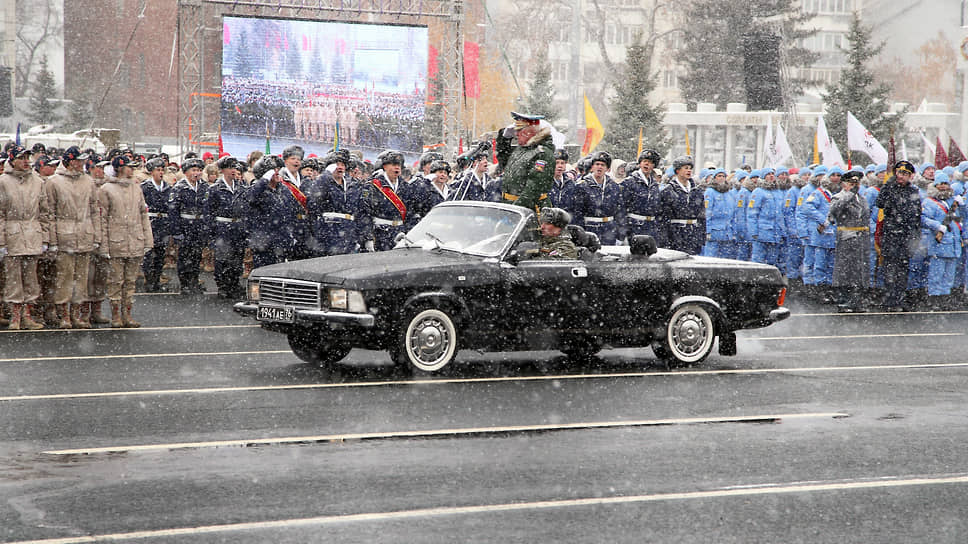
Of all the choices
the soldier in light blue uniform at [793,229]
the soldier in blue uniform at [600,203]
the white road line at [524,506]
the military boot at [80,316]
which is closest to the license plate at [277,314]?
the military boot at [80,316]

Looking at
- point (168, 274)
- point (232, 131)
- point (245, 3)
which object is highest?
point (245, 3)

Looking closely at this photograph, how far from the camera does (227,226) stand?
19469 millimetres

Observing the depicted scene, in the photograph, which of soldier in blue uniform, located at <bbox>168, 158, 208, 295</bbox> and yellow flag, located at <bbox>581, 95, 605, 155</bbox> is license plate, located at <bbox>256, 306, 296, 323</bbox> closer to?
soldier in blue uniform, located at <bbox>168, 158, 208, 295</bbox>

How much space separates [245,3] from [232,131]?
421cm

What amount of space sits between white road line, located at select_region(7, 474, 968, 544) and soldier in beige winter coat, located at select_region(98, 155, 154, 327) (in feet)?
31.0

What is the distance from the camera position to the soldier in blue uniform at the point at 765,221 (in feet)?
76.6

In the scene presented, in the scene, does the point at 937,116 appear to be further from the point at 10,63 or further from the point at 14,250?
the point at 14,250

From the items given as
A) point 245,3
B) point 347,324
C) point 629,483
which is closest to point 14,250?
point 347,324

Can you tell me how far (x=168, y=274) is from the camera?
77.7ft

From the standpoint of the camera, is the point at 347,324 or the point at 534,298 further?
the point at 534,298

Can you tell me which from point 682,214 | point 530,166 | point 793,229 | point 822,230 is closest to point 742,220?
point 793,229

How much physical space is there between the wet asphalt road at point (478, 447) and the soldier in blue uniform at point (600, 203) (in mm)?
4772

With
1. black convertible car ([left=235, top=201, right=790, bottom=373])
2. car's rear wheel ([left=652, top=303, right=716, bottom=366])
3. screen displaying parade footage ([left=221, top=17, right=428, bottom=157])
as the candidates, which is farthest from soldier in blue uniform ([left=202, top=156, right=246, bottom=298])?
screen displaying parade footage ([left=221, top=17, right=428, bottom=157])

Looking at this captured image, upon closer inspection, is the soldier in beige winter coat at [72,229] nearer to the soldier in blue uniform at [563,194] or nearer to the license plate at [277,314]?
the license plate at [277,314]
